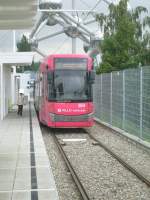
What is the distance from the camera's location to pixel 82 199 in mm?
10258

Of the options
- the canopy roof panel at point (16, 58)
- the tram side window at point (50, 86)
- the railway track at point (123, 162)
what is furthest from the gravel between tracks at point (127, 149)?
the canopy roof panel at point (16, 58)

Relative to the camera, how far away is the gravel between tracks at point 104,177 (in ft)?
35.4

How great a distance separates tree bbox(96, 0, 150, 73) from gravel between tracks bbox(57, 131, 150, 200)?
15.2 m

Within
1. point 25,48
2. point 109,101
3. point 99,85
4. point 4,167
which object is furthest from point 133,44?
point 25,48

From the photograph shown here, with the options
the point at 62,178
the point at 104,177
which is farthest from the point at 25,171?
the point at 104,177

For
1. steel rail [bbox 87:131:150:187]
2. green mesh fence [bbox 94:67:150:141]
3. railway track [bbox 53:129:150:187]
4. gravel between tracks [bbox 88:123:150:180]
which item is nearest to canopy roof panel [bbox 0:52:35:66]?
green mesh fence [bbox 94:67:150:141]

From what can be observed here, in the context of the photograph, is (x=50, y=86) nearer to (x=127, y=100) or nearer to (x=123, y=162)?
(x=127, y=100)

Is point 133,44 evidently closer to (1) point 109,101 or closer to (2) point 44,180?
(1) point 109,101

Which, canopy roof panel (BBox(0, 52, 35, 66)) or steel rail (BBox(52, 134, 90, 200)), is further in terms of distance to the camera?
canopy roof panel (BBox(0, 52, 35, 66))

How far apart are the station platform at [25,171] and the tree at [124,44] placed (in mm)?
12990

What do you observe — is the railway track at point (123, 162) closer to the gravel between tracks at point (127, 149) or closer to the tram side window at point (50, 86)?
the gravel between tracks at point (127, 149)

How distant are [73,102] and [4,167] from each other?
10.9m

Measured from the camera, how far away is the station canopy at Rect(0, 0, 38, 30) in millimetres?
10570

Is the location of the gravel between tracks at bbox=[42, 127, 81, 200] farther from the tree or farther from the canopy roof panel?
the canopy roof panel
